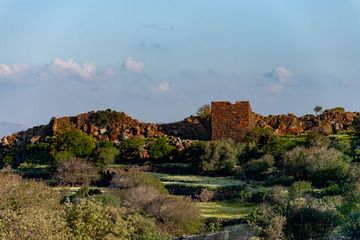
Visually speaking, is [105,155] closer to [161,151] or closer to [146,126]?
[161,151]

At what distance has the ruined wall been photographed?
6525 cm

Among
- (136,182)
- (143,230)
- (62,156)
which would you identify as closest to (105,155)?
(62,156)

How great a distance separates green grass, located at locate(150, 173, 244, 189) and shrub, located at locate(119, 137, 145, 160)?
6759mm

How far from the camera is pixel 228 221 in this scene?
36.9 meters

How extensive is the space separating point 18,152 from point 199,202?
1098 inches

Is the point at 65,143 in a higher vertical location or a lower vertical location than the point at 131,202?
higher

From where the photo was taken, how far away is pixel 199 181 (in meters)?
51.2

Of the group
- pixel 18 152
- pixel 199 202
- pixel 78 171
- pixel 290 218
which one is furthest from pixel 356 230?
pixel 18 152

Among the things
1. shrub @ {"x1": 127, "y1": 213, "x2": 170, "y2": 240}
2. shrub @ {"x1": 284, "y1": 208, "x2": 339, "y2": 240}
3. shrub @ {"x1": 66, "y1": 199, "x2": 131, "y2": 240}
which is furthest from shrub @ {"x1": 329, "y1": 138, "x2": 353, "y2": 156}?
shrub @ {"x1": 66, "y1": 199, "x2": 131, "y2": 240}

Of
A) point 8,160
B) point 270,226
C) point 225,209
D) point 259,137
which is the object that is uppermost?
point 259,137

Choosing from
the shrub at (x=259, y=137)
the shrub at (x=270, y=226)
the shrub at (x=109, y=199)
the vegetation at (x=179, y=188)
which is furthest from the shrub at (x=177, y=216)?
the shrub at (x=259, y=137)

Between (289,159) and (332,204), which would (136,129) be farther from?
(332,204)

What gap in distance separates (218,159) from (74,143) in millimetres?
12609

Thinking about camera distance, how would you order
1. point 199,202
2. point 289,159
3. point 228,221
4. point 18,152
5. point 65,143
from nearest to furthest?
1. point 228,221
2. point 199,202
3. point 289,159
4. point 65,143
5. point 18,152
